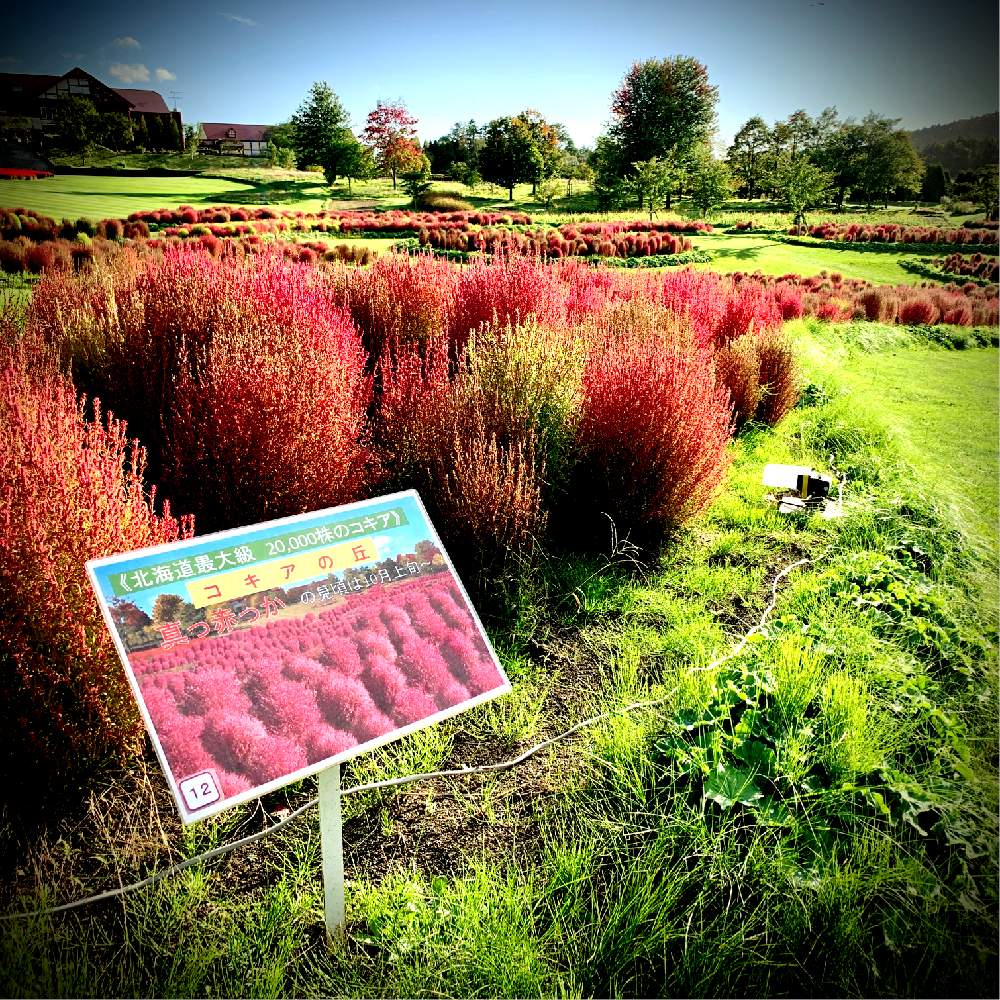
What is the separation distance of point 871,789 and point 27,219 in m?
9.39

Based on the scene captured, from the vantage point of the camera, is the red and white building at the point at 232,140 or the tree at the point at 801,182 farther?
the tree at the point at 801,182

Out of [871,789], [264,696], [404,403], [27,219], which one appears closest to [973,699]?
[871,789]

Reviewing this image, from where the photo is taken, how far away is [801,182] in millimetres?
7395

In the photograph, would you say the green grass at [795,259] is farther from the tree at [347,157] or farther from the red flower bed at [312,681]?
the red flower bed at [312,681]

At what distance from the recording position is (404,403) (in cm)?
329

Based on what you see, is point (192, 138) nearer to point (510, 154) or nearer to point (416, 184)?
point (510, 154)

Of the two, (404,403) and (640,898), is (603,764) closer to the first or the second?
(640,898)

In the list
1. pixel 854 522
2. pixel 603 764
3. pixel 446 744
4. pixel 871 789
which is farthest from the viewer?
pixel 854 522

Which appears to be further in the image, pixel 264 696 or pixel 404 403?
pixel 404 403

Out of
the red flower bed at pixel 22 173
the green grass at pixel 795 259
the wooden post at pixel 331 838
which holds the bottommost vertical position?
the wooden post at pixel 331 838

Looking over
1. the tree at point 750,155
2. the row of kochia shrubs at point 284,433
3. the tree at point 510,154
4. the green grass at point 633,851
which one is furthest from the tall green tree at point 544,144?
the green grass at point 633,851

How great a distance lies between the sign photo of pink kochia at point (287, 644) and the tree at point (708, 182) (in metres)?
8.13

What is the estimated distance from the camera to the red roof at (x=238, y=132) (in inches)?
274

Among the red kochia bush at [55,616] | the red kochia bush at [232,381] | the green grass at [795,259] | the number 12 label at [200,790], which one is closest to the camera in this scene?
the number 12 label at [200,790]
